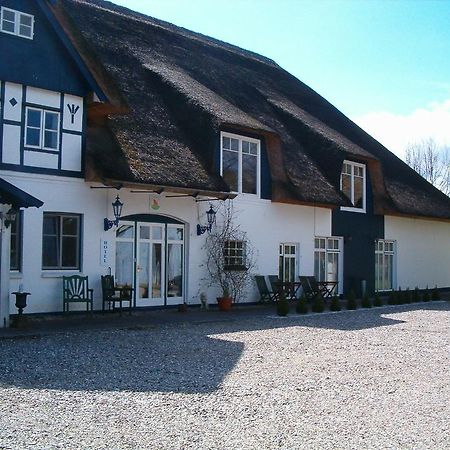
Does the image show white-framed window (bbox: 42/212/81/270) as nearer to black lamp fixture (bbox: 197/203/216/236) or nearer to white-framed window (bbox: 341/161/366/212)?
black lamp fixture (bbox: 197/203/216/236)

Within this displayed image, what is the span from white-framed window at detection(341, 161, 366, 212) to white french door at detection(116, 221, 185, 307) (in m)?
8.16

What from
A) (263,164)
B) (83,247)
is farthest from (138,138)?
(263,164)

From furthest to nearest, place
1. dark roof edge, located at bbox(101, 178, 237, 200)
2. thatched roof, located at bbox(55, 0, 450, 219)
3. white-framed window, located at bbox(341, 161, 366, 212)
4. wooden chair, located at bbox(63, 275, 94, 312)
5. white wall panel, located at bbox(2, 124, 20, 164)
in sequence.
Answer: white-framed window, located at bbox(341, 161, 366, 212) → thatched roof, located at bbox(55, 0, 450, 219) → wooden chair, located at bbox(63, 275, 94, 312) → dark roof edge, located at bbox(101, 178, 237, 200) → white wall panel, located at bbox(2, 124, 20, 164)

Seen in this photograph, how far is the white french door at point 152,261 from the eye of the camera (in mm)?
18047

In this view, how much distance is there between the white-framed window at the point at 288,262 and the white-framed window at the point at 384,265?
526 centimetres

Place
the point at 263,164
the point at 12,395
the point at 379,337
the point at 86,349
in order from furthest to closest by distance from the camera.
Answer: the point at 263,164 < the point at 379,337 < the point at 86,349 < the point at 12,395

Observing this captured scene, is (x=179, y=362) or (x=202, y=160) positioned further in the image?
(x=202, y=160)

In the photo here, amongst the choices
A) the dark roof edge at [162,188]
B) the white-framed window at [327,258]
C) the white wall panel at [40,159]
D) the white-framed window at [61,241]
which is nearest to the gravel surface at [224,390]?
the white-framed window at [61,241]

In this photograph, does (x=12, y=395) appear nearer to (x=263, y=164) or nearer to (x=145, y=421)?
(x=145, y=421)

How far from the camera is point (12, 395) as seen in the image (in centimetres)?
816

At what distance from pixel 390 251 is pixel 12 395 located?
22.2 meters

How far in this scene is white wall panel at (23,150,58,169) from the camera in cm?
1583

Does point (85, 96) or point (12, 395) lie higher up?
point (85, 96)

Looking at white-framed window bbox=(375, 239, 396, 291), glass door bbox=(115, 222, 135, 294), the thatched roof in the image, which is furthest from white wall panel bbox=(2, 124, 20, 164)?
white-framed window bbox=(375, 239, 396, 291)
